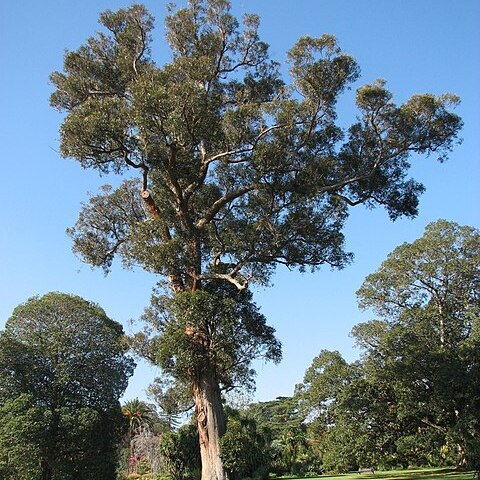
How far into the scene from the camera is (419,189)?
13648mm

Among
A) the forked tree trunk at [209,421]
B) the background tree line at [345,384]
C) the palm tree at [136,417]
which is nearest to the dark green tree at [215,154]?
the forked tree trunk at [209,421]

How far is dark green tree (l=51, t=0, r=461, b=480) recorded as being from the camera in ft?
38.8

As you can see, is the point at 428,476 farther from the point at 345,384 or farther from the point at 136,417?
the point at 136,417

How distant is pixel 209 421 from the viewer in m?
12.3

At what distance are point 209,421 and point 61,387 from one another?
1277 cm

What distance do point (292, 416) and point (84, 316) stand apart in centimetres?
3836

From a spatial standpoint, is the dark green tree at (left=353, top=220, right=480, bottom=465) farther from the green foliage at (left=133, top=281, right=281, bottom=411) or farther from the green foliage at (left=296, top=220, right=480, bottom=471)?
the green foliage at (left=133, top=281, right=281, bottom=411)

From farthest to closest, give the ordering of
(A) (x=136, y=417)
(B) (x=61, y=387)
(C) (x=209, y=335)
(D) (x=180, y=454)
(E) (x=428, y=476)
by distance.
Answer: (A) (x=136, y=417)
(B) (x=61, y=387)
(D) (x=180, y=454)
(E) (x=428, y=476)
(C) (x=209, y=335)

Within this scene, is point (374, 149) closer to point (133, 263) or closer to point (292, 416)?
point (133, 263)

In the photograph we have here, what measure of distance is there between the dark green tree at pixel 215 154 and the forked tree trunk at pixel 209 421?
0.10 feet

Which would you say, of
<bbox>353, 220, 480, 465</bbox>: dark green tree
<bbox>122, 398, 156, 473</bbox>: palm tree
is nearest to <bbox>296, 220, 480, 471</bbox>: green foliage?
<bbox>353, 220, 480, 465</bbox>: dark green tree

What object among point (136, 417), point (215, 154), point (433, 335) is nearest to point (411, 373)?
point (433, 335)

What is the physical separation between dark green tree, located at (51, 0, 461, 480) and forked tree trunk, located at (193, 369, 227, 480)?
31mm

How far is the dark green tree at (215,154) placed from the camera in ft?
38.8
